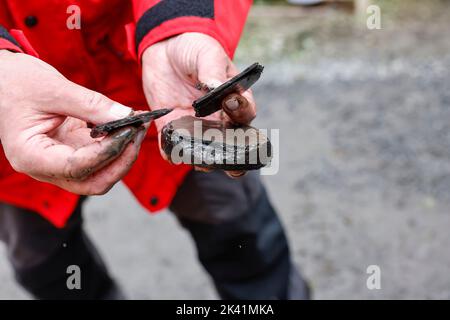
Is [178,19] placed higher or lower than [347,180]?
higher

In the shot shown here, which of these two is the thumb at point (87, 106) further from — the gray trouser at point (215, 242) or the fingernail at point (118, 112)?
the gray trouser at point (215, 242)

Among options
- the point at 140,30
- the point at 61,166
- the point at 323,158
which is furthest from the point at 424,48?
the point at 61,166

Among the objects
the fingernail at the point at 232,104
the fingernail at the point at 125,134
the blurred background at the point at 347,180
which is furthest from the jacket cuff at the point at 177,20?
the blurred background at the point at 347,180

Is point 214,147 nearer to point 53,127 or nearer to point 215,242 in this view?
point 53,127

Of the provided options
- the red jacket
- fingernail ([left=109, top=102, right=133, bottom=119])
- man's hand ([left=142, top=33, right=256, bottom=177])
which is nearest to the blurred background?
the red jacket

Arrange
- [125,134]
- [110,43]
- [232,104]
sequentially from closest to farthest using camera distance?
1. [125,134]
2. [232,104]
3. [110,43]

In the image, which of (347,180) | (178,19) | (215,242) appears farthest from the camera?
(347,180)

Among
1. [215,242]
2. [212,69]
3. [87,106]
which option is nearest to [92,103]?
[87,106]

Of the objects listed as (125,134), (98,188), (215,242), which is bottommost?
(215,242)

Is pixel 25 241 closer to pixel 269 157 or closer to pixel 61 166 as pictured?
pixel 61 166
